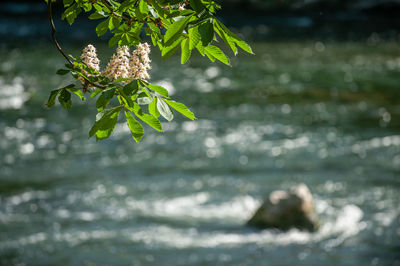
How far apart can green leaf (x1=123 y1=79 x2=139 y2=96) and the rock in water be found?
815 cm

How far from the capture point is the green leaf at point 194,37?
203 cm

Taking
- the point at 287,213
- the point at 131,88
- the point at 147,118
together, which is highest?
the point at 131,88

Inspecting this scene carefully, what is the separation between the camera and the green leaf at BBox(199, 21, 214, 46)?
1934mm

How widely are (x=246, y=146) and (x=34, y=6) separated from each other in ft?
97.3

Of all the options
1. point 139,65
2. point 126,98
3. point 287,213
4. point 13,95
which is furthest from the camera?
point 13,95

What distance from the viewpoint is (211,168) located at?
13.0 meters

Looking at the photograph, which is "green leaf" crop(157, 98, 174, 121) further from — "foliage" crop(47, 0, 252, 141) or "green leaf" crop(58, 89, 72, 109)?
"green leaf" crop(58, 89, 72, 109)

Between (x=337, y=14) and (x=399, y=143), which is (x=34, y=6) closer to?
(x=337, y=14)

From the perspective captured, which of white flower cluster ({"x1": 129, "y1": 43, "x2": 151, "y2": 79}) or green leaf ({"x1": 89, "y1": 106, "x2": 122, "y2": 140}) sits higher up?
white flower cluster ({"x1": 129, "y1": 43, "x2": 151, "y2": 79})

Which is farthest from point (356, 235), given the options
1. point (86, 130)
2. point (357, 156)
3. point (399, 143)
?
point (86, 130)

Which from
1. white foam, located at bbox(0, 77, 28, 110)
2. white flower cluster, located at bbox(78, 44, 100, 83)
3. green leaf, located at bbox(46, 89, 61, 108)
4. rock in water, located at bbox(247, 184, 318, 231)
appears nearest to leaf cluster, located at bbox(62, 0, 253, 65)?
white flower cluster, located at bbox(78, 44, 100, 83)

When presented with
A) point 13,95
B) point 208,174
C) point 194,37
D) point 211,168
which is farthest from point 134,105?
point 13,95

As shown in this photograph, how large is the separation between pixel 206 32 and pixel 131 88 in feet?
1.06

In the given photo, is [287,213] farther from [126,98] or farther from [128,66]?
[126,98]
